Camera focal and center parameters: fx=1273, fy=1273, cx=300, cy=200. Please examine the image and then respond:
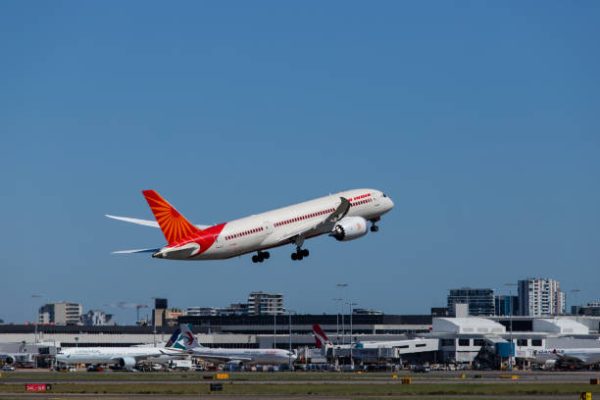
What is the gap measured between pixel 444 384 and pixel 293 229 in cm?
2280

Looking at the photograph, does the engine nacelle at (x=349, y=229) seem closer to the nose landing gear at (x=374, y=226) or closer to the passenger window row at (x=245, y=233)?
the nose landing gear at (x=374, y=226)

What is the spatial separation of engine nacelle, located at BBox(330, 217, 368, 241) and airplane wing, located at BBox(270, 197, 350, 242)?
70cm

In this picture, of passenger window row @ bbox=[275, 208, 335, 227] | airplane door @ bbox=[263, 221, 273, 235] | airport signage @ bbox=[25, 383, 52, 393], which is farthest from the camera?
passenger window row @ bbox=[275, 208, 335, 227]

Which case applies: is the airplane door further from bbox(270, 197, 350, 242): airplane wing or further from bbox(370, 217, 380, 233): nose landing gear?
bbox(370, 217, 380, 233): nose landing gear

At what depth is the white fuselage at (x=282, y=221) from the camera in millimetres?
123750

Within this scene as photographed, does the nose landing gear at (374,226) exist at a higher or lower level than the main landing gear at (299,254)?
higher

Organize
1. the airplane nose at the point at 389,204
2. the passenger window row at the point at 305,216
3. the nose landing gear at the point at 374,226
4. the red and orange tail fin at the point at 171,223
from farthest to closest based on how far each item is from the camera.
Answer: the airplane nose at the point at 389,204
the nose landing gear at the point at 374,226
the passenger window row at the point at 305,216
the red and orange tail fin at the point at 171,223

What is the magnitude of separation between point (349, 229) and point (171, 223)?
76.2 feet

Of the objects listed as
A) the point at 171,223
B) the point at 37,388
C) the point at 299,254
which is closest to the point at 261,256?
the point at 299,254

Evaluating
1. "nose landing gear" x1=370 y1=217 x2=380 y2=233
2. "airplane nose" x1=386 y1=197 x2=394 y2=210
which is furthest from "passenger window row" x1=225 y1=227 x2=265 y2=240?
"airplane nose" x1=386 y1=197 x2=394 y2=210

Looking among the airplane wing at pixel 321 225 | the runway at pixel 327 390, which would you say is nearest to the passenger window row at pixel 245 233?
the airplane wing at pixel 321 225

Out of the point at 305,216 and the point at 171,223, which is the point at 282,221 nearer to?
the point at 305,216

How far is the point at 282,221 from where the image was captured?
13100 centimetres

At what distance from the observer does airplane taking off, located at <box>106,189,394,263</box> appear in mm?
121438
